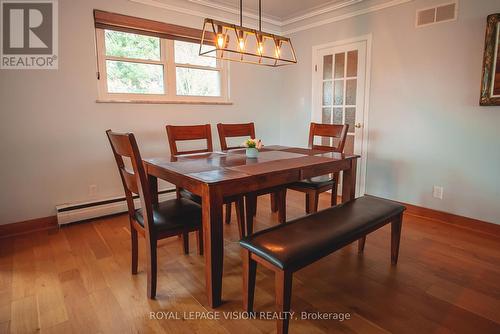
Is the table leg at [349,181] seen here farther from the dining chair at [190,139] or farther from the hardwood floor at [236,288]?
the dining chair at [190,139]

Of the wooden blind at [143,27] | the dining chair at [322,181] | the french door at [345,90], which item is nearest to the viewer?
the dining chair at [322,181]

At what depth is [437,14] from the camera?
2.78m

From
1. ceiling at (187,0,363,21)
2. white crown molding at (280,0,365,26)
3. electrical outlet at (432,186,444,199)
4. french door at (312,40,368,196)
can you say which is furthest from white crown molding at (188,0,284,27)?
electrical outlet at (432,186,444,199)

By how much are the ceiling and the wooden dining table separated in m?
2.17

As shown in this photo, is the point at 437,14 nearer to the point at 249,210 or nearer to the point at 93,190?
the point at 249,210

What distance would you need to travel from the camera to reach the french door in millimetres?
3467

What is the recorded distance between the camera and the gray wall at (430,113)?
8.55 ft

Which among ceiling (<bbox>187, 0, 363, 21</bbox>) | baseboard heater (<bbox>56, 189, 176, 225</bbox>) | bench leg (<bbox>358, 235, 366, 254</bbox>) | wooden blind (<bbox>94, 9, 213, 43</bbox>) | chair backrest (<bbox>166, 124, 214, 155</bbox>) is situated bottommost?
bench leg (<bbox>358, 235, 366, 254</bbox>)

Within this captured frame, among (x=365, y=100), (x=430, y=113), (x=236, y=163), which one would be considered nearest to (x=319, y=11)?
(x=365, y=100)

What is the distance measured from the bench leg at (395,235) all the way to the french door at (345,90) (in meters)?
1.58

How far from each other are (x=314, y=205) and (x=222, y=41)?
154 centimetres

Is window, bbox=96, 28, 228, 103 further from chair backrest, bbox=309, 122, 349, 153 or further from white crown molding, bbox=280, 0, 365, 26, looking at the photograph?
chair backrest, bbox=309, 122, 349, 153

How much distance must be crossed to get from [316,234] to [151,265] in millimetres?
953

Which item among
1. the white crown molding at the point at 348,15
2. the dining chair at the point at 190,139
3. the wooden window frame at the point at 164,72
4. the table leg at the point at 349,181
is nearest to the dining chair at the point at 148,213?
the dining chair at the point at 190,139
